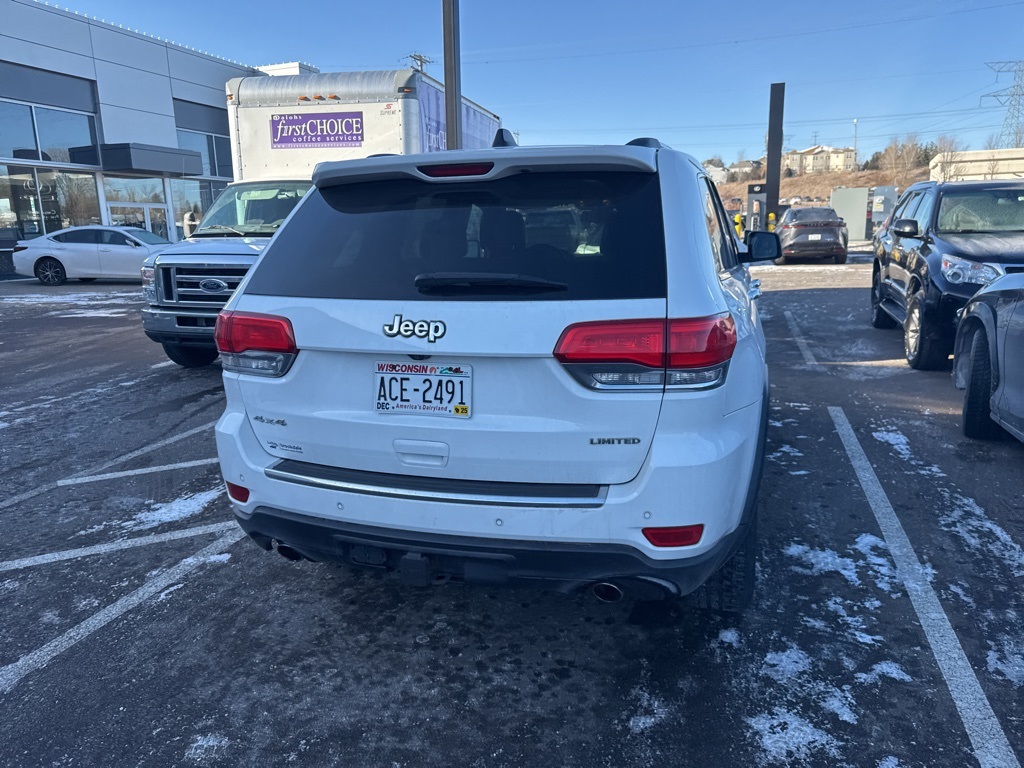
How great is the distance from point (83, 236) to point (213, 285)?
14.6m

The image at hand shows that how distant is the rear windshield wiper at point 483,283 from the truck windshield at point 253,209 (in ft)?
20.0

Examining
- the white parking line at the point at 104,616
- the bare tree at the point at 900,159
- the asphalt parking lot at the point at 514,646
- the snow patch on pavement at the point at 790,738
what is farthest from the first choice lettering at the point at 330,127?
the bare tree at the point at 900,159

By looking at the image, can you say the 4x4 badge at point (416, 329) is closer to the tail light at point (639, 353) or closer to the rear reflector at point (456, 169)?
the tail light at point (639, 353)

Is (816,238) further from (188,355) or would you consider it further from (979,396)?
(188,355)

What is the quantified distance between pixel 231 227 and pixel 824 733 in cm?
781

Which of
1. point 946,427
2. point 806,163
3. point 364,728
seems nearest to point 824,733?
point 364,728

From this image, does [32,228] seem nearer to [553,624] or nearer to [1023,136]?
[553,624]

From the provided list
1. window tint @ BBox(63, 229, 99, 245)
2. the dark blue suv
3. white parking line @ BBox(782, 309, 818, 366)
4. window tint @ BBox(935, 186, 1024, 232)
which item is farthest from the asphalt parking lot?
window tint @ BBox(63, 229, 99, 245)

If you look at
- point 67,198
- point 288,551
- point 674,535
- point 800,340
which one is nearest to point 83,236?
point 67,198

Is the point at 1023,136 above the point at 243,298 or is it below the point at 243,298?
above

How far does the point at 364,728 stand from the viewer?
8.13 ft

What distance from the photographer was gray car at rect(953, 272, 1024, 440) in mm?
4527

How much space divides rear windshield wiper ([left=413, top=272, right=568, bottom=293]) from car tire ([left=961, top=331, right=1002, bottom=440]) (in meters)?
4.05

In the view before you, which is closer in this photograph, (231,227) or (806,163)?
(231,227)
